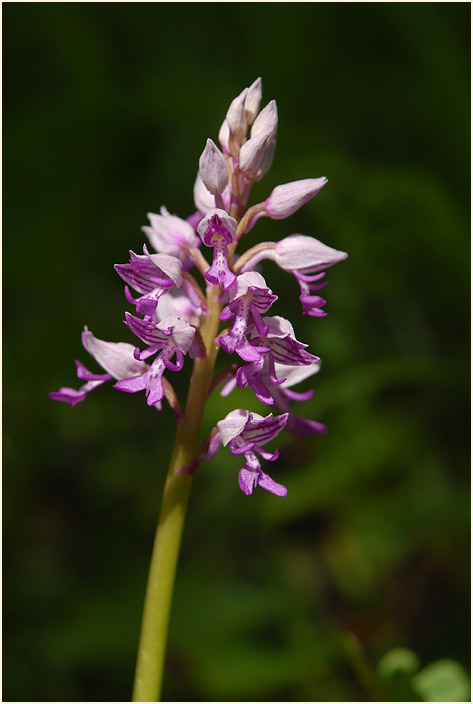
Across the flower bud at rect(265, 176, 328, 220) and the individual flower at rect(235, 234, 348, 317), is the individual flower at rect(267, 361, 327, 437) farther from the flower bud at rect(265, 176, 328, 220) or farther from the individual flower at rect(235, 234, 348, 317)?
the flower bud at rect(265, 176, 328, 220)

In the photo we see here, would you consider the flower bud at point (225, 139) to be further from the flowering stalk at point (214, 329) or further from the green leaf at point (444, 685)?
the green leaf at point (444, 685)

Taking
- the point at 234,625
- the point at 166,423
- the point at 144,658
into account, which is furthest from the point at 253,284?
the point at 166,423

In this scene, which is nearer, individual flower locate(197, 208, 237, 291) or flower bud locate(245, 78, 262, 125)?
individual flower locate(197, 208, 237, 291)

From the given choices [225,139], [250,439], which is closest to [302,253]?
[225,139]

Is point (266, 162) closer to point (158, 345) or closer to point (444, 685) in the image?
point (158, 345)

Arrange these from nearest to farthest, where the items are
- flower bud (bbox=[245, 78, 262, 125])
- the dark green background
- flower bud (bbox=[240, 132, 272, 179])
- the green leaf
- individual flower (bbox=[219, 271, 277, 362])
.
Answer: individual flower (bbox=[219, 271, 277, 362]), flower bud (bbox=[240, 132, 272, 179]), flower bud (bbox=[245, 78, 262, 125]), the green leaf, the dark green background

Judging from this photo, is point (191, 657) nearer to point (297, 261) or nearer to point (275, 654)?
point (275, 654)

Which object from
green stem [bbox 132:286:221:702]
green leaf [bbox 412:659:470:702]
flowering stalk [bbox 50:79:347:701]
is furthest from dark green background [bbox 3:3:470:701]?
flowering stalk [bbox 50:79:347:701]
